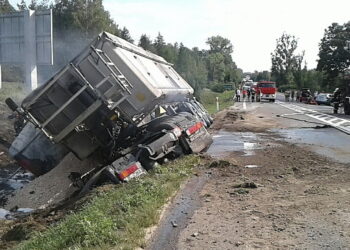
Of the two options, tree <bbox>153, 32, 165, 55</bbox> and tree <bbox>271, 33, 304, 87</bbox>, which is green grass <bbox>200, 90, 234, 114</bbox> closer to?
tree <bbox>153, 32, 165, 55</bbox>

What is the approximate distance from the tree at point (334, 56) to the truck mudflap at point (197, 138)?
56.5 meters

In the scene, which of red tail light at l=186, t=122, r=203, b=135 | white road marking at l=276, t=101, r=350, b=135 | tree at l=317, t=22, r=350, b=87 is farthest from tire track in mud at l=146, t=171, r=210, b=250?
tree at l=317, t=22, r=350, b=87

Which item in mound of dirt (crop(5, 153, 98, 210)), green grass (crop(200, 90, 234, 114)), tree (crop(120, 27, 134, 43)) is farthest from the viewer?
tree (crop(120, 27, 134, 43))

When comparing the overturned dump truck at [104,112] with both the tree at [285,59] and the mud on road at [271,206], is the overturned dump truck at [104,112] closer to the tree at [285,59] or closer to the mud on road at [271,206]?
the mud on road at [271,206]

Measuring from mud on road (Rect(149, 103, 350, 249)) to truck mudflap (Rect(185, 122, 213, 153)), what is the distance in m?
0.66

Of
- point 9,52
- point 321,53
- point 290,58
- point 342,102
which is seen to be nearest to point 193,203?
point 9,52

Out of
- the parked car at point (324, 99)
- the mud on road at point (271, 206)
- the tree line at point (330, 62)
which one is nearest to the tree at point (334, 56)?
the tree line at point (330, 62)

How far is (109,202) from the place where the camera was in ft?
19.6

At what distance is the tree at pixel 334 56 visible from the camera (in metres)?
63.8

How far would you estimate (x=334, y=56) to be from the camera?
6494 cm

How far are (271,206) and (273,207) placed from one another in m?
0.05

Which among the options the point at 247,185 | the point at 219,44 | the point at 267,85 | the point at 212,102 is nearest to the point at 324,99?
the point at 267,85

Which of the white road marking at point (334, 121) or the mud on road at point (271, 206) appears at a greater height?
the mud on road at point (271, 206)

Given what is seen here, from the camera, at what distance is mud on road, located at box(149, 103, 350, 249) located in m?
4.54
